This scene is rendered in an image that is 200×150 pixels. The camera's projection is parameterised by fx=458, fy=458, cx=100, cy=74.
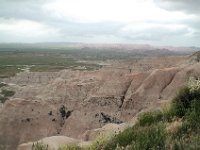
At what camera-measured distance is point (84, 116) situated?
35562mm

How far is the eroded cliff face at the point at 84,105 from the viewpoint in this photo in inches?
1357

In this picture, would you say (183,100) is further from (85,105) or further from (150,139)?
(85,105)

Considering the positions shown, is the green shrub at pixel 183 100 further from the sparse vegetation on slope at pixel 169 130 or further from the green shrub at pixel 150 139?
the green shrub at pixel 150 139

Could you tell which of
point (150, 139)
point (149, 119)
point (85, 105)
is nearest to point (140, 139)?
point (150, 139)

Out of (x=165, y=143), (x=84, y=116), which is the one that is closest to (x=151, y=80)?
(x=84, y=116)

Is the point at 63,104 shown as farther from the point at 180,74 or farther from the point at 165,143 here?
the point at 165,143

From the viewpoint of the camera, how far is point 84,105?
36469 millimetres

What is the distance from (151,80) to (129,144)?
2520 centimetres

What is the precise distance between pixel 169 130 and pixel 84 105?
25634 mm

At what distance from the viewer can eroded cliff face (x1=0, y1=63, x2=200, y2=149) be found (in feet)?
113

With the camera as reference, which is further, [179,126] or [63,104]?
[63,104]

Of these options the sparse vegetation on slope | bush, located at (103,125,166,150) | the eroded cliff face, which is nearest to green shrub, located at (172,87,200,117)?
the sparse vegetation on slope

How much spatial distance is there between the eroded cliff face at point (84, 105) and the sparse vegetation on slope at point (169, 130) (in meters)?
19.4

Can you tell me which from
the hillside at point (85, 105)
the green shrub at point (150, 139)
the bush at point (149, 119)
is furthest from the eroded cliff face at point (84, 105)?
the green shrub at point (150, 139)
